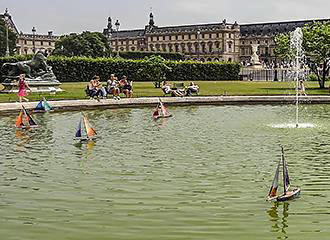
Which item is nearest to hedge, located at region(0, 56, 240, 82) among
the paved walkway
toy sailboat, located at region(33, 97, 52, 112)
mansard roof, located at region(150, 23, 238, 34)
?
the paved walkway

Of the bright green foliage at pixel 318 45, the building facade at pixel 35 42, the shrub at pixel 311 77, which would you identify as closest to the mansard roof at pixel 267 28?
the building facade at pixel 35 42

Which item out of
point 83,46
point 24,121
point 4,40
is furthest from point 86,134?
point 83,46

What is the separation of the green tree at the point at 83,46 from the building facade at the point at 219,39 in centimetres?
5973

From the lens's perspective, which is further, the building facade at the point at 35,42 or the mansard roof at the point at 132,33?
the mansard roof at the point at 132,33

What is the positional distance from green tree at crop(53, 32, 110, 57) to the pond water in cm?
7801

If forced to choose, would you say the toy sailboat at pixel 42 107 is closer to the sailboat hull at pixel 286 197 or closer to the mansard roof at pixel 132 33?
the sailboat hull at pixel 286 197

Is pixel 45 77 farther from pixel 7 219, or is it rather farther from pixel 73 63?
pixel 7 219

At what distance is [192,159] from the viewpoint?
43.0ft

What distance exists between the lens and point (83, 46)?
316 ft

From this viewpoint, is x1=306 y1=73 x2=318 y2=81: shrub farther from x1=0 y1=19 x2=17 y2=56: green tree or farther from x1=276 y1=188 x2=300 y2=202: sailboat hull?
x1=276 y1=188 x2=300 y2=202: sailboat hull

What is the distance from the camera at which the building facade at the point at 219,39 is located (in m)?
160

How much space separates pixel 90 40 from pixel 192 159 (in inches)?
3440

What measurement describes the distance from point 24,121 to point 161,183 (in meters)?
10.9

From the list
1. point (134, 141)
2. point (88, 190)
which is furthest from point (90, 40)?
→ point (88, 190)
